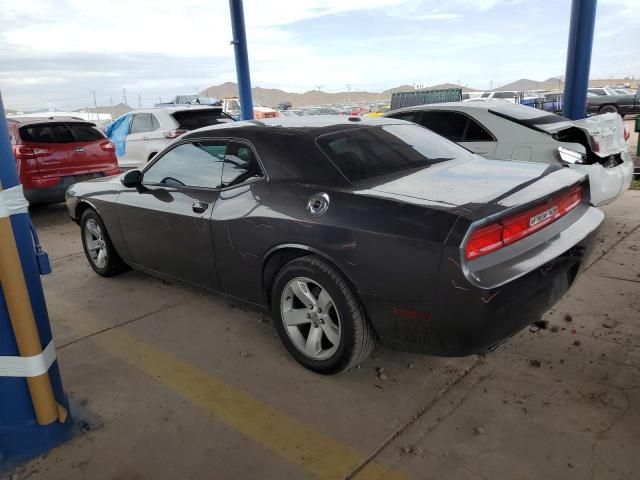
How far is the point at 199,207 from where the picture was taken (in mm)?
3473

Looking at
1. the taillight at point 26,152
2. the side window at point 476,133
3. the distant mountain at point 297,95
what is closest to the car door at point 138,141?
the taillight at point 26,152

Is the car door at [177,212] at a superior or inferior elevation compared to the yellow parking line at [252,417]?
superior

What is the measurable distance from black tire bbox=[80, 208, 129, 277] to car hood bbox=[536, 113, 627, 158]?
447 cm

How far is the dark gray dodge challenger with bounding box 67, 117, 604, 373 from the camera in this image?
2350 millimetres

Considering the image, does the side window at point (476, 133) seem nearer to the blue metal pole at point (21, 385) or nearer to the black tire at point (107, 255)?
the black tire at point (107, 255)

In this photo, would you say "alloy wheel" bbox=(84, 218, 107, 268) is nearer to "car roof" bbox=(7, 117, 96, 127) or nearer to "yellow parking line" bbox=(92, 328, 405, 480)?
"yellow parking line" bbox=(92, 328, 405, 480)

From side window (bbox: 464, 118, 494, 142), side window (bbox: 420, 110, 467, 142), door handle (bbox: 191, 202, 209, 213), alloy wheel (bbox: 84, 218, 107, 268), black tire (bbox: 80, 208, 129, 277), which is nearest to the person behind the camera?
door handle (bbox: 191, 202, 209, 213)

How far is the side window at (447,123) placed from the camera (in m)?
5.82

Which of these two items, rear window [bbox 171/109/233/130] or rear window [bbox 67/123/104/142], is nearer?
rear window [bbox 67/123/104/142]

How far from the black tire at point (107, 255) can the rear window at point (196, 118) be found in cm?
474

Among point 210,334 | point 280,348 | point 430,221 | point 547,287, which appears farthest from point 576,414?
point 210,334

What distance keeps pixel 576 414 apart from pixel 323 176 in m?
1.82

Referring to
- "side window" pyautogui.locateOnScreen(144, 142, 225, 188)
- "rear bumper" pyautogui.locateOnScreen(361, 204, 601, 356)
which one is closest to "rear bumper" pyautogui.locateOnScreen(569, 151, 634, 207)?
"rear bumper" pyautogui.locateOnScreen(361, 204, 601, 356)

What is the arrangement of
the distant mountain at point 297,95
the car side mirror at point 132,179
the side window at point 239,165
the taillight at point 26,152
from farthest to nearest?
the distant mountain at point 297,95 → the taillight at point 26,152 → the car side mirror at point 132,179 → the side window at point 239,165
